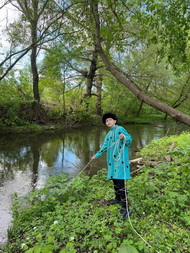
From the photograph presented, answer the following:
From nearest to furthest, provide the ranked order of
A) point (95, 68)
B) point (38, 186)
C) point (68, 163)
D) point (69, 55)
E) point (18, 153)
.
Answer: point (38, 186) < point (68, 163) < point (18, 153) < point (69, 55) < point (95, 68)

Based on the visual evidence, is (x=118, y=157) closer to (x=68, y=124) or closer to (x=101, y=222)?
(x=101, y=222)

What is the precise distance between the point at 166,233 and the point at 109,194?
4.98 feet

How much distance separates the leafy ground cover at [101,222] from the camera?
2428 millimetres

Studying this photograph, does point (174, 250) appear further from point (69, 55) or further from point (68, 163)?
point (69, 55)

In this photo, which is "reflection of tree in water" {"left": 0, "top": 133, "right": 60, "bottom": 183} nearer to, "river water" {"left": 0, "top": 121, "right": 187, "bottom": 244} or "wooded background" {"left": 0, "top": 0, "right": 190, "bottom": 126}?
"river water" {"left": 0, "top": 121, "right": 187, "bottom": 244}

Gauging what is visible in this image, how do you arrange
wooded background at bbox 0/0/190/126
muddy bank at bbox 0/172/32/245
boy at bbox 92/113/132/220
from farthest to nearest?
1. wooded background at bbox 0/0/190/126
2. muddy bank at bbox 0/172/32/245
3. boy at bbox 92/113/132/220

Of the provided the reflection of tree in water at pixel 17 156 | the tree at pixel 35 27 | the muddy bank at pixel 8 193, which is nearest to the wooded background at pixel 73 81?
the tree at pixel 35 27

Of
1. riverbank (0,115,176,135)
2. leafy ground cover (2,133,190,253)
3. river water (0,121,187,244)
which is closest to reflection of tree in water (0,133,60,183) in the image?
river water (0,121,187,244)

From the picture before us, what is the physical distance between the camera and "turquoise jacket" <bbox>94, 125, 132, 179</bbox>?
323 centimetres

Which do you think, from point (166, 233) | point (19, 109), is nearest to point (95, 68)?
point (19, 109)

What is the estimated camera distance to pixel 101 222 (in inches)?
112

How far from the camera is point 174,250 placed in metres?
2.30

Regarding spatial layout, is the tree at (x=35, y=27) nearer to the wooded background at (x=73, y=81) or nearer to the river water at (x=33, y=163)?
the wooded background at (x=73, y=81)

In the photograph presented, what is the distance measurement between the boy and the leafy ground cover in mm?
226
